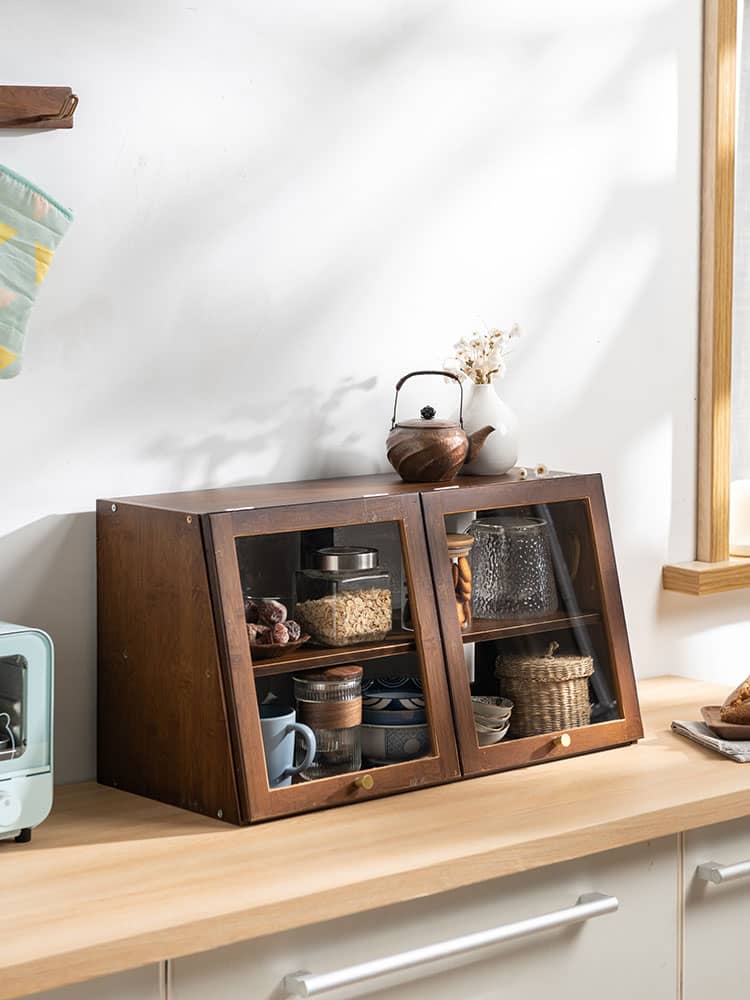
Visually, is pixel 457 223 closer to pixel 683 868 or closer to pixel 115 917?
pixel 683 868

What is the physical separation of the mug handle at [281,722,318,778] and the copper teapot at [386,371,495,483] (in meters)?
0.46

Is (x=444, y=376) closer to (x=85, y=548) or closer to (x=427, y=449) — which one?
(x=427, y=449)

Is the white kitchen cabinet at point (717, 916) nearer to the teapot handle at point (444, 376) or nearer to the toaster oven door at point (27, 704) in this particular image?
the teapot handle at point (444, 376)

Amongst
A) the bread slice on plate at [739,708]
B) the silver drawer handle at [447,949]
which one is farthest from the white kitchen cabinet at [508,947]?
the bread slice on plate at [739,708]

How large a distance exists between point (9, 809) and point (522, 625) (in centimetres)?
83

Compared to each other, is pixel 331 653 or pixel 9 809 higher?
pixel 331 653

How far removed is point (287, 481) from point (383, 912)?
799mm

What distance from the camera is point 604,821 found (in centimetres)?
179

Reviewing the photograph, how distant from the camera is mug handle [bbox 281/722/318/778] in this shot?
185 cm

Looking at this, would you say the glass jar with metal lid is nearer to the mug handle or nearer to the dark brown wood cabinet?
the dark brown wood cabinet

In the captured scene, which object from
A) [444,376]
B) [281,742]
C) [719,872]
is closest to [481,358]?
[444,376]

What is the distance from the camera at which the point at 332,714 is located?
1915 millimetres

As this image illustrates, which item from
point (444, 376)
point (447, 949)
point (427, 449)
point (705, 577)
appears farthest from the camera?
point (705, 577)

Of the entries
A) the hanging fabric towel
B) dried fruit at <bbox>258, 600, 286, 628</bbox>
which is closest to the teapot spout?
dried fruit at <bbox>258, 600, 286, 628</bbox>
